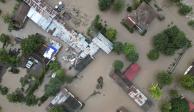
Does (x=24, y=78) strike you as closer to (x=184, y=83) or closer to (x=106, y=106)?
(x=106, y=106)

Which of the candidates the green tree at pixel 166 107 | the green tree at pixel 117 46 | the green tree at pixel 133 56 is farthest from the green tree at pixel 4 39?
the green tree at pixel 166 107

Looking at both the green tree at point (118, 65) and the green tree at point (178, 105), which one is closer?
the green tree at point (118, 65)

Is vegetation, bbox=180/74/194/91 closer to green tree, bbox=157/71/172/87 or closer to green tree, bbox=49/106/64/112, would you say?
green tree, bbox=157/71/172/87

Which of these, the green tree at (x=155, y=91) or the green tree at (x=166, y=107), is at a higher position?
the green tree at (x=155, y=91)

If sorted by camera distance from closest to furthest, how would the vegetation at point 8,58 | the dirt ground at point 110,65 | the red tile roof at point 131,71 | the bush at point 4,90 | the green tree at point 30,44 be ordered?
the green tree at point 30,44 < the vegetation at point 8,58 < the bush at point 4,90 < the dirt ground at point 110,65 < the red tile roof at point 131,71

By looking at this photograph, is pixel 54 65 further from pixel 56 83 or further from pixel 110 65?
pixel 110 65

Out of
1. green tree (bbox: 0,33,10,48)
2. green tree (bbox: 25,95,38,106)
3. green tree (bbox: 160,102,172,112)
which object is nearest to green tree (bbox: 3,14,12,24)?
green tree (bbox: 0,33,10,48)

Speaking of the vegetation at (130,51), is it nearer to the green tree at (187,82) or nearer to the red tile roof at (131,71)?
the red tile roof at (131,71)
